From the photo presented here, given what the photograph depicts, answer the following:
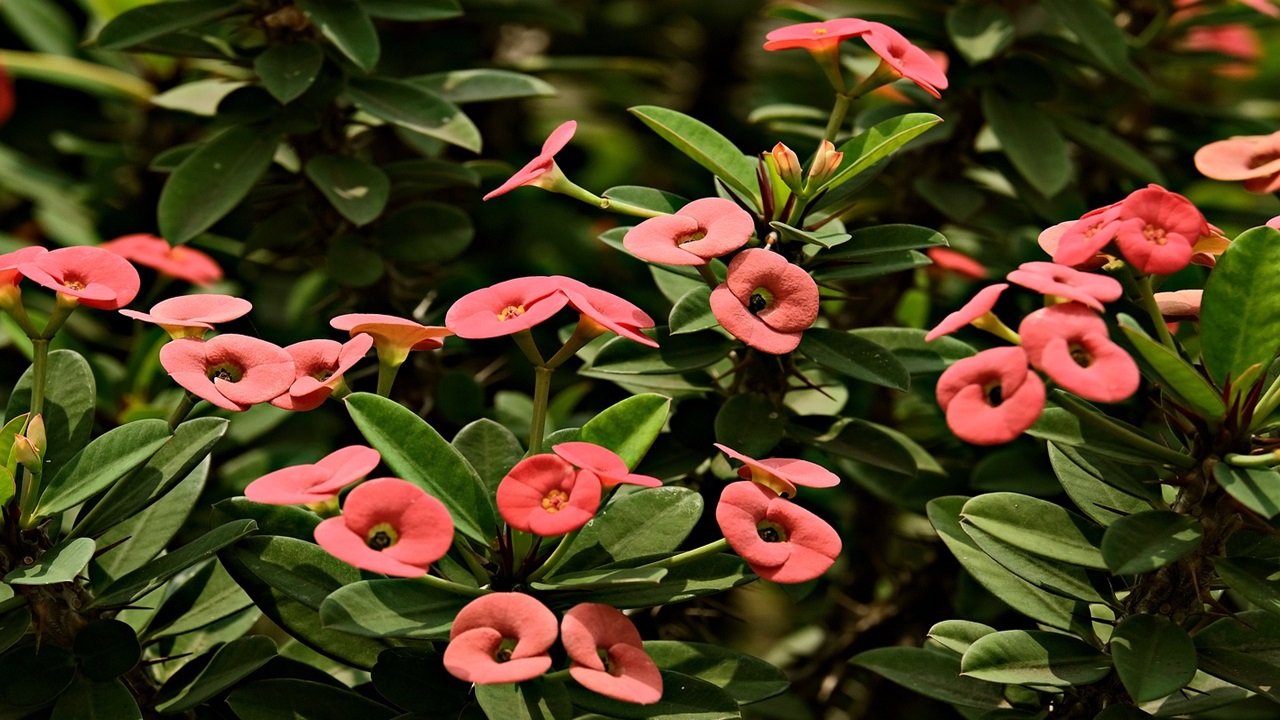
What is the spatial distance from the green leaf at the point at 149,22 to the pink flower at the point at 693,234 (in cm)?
73

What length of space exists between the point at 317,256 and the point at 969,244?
918 mm

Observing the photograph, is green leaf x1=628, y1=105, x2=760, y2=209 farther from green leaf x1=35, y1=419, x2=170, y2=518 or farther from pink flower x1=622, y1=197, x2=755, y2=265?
green leaf x1=35, y1=419, x2=170, y2=518

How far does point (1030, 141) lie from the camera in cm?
A: 153

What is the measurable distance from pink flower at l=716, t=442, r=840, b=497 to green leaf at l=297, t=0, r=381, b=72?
2.29 ft

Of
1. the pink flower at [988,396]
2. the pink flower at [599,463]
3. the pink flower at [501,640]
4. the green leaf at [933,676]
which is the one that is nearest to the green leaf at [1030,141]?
the green leaf at [933,676]

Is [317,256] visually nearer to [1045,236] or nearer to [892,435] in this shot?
[892,435]

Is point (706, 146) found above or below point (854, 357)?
above

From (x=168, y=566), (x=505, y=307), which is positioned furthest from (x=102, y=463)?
(x=505, y=307)

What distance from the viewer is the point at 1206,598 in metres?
0.95

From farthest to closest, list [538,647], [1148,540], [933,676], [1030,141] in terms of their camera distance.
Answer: [1030,141] → [933,676] → [1148,540] → [538,647]

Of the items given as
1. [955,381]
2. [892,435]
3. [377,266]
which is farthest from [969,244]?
[955,381]

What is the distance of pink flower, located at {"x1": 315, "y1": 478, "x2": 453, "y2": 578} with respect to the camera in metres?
0.77

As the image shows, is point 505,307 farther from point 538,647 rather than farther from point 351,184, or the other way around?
point 351,184

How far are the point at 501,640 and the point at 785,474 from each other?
252 millimetres
